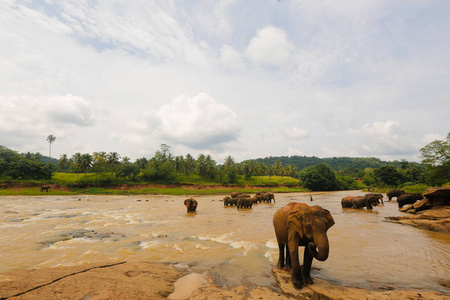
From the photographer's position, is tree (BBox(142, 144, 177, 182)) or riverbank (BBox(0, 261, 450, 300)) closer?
riverbank (BBox(0, 261, 450, 300))

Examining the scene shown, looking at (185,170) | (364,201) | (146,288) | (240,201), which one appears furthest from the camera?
(185,170)

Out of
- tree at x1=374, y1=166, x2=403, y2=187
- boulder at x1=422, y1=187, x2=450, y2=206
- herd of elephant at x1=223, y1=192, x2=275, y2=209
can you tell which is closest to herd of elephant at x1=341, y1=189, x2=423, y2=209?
boulder at x1=422, y1=187, x2=450, y2=206

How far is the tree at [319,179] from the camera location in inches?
3260

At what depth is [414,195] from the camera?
963 inches

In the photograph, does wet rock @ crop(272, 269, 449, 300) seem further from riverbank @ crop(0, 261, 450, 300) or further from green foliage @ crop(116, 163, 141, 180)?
green foliage @ crop(116, 163, 141, 180)

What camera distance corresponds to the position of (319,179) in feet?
270

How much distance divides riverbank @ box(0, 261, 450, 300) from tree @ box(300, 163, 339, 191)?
83207 mm

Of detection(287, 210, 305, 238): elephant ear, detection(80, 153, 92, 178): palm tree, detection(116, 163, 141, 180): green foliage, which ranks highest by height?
detection(80, 153, 92, 178): palm tree

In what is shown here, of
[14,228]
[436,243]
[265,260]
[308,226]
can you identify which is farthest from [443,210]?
[14,228]

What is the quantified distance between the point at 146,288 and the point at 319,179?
8650 centimetres

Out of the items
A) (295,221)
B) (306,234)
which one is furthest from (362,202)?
(306,234)

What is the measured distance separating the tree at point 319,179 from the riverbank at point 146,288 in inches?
3276

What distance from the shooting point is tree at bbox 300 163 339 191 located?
272ft

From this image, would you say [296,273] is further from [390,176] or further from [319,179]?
[319,179]
